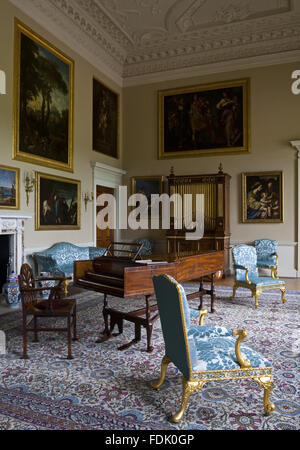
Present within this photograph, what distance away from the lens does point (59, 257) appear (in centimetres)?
766

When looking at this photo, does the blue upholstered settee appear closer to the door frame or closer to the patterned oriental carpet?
the door frame

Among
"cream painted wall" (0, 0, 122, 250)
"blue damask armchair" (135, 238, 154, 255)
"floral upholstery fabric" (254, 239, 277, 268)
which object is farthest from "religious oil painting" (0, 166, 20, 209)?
"floral upholstery fabric" (254, 239, 277, 268)

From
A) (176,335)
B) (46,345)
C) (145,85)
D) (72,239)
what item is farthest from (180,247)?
(176,335)

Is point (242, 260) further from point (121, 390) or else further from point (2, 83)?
point (2, 83)

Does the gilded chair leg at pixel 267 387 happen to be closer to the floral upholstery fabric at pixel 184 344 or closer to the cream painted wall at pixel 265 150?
the floral upholstery fabric at pixel 184 344

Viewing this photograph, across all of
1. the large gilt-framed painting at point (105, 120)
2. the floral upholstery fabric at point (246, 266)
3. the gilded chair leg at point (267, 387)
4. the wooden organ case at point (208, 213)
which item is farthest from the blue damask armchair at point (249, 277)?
the large gilt-framed painting at point (105, 120)

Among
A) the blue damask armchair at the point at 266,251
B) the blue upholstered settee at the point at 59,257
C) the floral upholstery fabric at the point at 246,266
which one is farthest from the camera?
the blue damask armchair at the point at 266,251

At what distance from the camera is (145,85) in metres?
11.5

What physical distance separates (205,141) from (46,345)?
8239mm

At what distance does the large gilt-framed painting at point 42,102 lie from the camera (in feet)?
23.5

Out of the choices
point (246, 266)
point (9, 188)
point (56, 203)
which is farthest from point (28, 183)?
point (246, 266)

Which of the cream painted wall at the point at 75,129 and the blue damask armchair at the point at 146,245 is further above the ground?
the cream painted wall at the point at 75,129

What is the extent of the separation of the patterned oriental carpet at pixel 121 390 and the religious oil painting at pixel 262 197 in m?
5.51

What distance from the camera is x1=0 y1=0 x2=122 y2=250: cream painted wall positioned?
22.2ft
